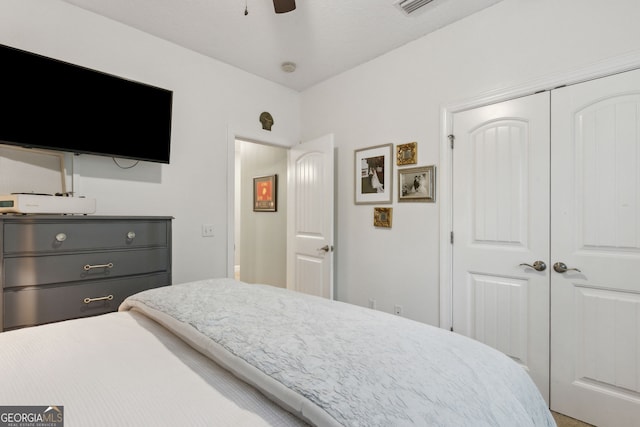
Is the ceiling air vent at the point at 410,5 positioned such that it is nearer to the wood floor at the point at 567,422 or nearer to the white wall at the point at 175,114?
the white wall at the point at 175,114

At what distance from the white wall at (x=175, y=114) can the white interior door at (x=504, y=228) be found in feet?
6.87

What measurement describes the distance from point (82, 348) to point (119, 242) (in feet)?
3.61

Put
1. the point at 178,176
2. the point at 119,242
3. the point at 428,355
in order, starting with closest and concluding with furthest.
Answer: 1. the point at 428,355
2. the point at 119,242
3. the point at 178,176

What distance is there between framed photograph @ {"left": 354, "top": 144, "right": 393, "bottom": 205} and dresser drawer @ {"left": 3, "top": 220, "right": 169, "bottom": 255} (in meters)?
1.79

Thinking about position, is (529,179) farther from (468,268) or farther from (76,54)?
(76,54)

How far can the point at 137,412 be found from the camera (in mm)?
647

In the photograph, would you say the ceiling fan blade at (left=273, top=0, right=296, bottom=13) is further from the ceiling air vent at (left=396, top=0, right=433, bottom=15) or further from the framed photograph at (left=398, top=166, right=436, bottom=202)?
the framed photograph at (left=398, top=166, right=436, bottom=202)

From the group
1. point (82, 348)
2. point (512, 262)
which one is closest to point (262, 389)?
point (82, 348)

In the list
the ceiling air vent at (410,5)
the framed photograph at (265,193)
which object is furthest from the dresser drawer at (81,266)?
the ceiling air vent at (410,5)

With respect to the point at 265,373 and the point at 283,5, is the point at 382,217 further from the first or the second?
the point at 265,373

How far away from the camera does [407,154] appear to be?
2.71 metres

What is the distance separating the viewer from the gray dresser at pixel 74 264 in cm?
156

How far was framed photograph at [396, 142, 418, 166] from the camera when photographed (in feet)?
8.72

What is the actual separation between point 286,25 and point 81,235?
2.07 m
